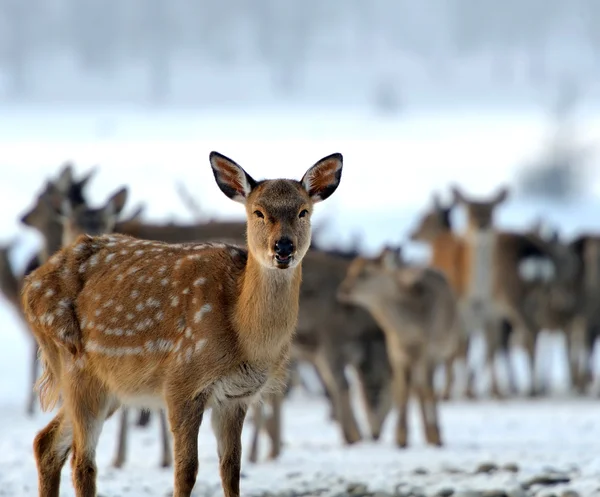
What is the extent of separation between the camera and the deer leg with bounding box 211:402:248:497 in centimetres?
781

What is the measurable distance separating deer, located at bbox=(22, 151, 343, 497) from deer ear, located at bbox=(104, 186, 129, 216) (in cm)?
431

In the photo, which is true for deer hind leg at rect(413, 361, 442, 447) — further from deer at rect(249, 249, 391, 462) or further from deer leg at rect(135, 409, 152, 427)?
deer leg at rect(135, 409, 152, 427)

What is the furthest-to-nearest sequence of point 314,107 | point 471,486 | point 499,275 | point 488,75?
point 488,75 < point 314,107 < point 499,275 < point 471,486

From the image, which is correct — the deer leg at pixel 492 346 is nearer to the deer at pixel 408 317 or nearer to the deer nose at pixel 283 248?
the deer at pixel 408 317

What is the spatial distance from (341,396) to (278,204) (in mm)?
6412

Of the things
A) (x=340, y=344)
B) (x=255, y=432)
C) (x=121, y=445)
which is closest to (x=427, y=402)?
(x=340, y=344)

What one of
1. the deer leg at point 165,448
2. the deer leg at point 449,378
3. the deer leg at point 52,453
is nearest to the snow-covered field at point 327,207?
the deer leg at point 165,448

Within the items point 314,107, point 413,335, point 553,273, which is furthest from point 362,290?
point 314,107

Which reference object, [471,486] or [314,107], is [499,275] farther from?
[314,107]

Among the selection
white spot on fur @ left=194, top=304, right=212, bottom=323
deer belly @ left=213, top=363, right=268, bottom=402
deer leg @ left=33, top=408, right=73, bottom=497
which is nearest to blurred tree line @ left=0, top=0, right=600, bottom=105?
deer leg @ left=33, top=408, right=73, bottom=497

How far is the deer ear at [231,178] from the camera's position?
7852 millimetres

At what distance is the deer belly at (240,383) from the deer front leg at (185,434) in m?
0.15

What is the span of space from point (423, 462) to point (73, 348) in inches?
149

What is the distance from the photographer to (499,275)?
20562mm
